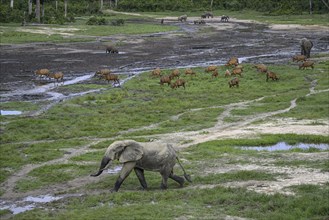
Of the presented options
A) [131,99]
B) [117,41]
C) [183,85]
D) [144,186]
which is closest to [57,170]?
[144,186]

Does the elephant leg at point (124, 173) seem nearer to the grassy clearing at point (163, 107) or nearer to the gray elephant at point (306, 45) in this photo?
the grassy clearing at point (163, 107)

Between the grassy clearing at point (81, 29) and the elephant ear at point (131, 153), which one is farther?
the grassy clearing at point (81, 29)

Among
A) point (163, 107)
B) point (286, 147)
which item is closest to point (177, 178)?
point (286, 147)

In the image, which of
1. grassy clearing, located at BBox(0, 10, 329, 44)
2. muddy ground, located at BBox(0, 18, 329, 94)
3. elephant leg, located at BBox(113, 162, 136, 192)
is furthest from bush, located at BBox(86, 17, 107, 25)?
elephant leg, located at BBox(113, 162, 136, 192)

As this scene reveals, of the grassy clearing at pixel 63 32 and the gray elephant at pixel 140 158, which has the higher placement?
the grassy clearing at pixel 63 32

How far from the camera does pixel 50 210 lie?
1508cm

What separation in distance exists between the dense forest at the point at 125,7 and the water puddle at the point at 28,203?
59.3m

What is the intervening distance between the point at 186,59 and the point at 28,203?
3726 centimetres

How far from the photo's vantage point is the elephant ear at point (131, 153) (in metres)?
16.5

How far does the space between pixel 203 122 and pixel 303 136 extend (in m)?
5.38

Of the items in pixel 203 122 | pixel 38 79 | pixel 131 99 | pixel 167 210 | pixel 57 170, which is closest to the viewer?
pixel 167 210

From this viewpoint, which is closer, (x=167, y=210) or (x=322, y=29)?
(x=167, y=210)

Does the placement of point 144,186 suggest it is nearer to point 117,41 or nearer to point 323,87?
point 323,87

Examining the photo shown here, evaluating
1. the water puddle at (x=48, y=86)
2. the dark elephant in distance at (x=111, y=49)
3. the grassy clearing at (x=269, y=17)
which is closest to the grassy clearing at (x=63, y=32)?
the dark elephant in distance at (x=111, y=49)
